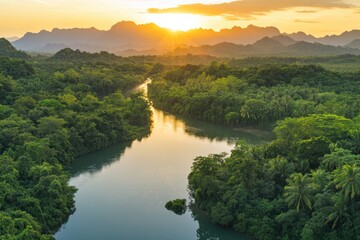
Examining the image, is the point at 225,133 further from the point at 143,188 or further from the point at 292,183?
the point at 292,183

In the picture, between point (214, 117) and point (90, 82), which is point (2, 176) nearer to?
point (214, 117)

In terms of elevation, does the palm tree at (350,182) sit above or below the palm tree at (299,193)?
above

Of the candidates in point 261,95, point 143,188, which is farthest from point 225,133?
point 143,188


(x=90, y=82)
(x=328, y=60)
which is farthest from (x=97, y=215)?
(x=328, y=60)

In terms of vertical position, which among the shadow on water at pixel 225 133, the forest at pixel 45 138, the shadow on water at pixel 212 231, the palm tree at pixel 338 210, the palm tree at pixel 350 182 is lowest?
the shadow on water at pixel 225 133

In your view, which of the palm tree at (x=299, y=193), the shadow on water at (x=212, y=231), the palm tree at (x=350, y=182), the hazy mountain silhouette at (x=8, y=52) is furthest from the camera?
the hazy mountain silhouette at (x=8, y=52)

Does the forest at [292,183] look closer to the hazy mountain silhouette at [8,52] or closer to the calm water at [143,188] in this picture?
the calm water at [143,188]

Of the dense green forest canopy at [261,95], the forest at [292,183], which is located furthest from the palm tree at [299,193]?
the dense green forest canopy at [261,95]
